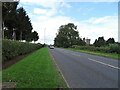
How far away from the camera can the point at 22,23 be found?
207 feet

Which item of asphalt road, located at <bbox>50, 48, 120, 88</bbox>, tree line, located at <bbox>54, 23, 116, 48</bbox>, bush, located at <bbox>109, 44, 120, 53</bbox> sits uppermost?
tree line, located at <bbox>54, 23, 116, 48</bbox>

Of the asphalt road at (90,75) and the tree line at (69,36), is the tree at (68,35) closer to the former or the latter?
the tree line at (69,36)

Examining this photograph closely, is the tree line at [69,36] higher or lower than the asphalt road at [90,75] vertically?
higher

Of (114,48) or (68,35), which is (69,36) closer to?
(68,35)

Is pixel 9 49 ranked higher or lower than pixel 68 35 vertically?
lower

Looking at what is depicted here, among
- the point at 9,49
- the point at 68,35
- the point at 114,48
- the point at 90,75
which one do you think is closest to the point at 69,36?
the point at 68,35

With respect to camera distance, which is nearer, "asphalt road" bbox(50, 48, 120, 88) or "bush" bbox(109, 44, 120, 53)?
"asphalt road" bbox(50, 48, 120, 88)

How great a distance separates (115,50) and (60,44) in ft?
413

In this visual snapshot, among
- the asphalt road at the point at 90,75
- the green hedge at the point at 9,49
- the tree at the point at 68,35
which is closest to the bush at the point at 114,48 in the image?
the green hedge at the point at 9,49

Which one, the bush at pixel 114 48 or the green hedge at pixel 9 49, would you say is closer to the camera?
the green hedge at pixel 9 49

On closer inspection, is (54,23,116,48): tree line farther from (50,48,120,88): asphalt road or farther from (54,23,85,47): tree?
(50,48,120,88): asphalt road

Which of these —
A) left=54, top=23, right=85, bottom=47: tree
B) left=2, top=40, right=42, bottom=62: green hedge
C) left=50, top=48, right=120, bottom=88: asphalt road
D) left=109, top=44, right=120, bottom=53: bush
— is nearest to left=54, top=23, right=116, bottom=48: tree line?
left=54, top=23, right=85, bottom=47: tree

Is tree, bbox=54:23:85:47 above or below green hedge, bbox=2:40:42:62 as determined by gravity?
above

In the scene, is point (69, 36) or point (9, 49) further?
point (69, 36)
